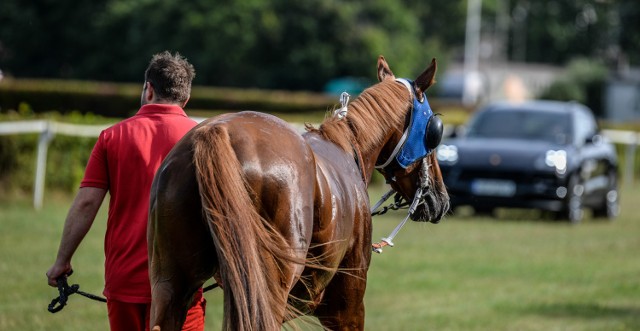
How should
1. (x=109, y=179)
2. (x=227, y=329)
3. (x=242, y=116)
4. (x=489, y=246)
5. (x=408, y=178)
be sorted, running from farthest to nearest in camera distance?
(x=489, y=246) → (x=408, y=178) → (x=109, y=179) → (x=242, y=116) → (x=227, y=329)

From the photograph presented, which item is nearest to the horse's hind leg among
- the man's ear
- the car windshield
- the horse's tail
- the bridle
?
the bridle

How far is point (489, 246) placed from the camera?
13.8m

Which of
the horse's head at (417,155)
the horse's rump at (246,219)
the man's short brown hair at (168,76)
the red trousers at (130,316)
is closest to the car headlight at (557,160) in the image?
the horse's head at (417,155)

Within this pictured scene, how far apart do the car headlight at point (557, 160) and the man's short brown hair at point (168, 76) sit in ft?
39.6

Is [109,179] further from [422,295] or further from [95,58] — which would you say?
[95,58]

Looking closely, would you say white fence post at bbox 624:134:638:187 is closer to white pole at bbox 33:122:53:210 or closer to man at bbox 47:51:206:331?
white pole at bbox 33:122:53:210

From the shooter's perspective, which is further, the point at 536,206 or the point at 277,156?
the point at 536,206

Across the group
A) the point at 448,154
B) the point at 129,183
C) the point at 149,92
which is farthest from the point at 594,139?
the point at 129,183

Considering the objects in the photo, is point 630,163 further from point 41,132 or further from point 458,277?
point 458,277

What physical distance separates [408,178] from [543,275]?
590 cm

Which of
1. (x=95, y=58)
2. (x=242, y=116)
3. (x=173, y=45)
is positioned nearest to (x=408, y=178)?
(x=242, y=116)

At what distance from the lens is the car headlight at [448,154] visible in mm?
16844

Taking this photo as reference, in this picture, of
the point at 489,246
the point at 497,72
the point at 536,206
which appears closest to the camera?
the point at 489,246

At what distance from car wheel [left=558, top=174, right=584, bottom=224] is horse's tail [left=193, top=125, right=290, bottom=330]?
12.8 metres
